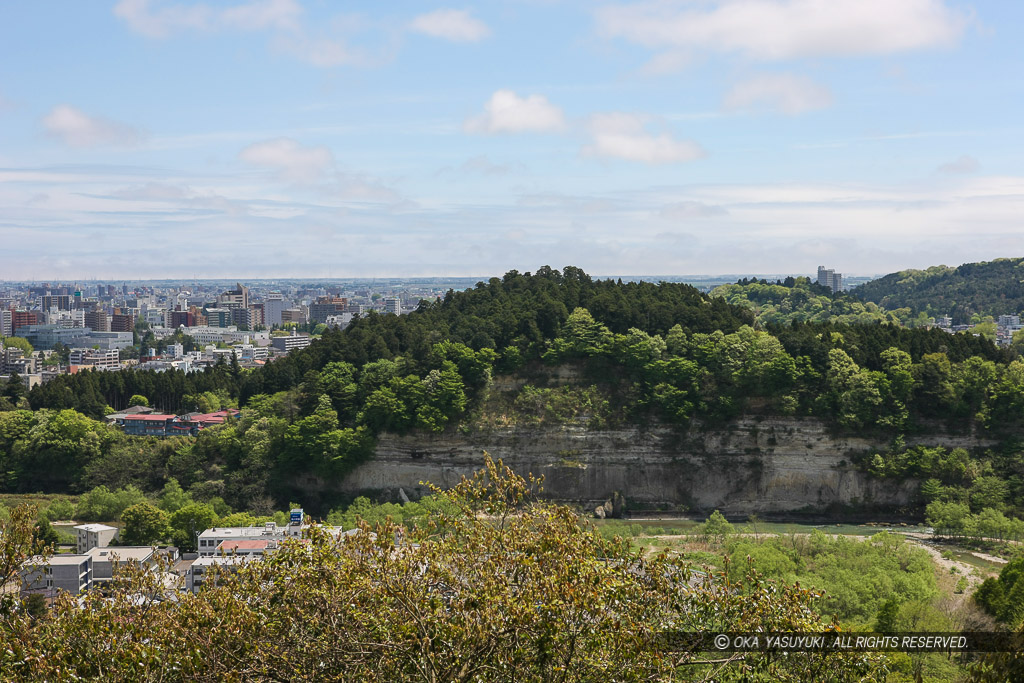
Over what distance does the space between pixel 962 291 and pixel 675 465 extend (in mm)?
85368

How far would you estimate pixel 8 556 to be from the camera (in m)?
11.4

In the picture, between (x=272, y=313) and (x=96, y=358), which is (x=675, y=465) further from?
(x=272, y=313)

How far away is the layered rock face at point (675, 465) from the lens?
44.9 m

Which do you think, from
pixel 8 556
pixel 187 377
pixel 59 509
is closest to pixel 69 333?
pixel 187 377

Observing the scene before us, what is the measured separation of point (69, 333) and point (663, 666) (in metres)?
135

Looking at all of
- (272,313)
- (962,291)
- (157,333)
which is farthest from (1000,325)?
(272,313)

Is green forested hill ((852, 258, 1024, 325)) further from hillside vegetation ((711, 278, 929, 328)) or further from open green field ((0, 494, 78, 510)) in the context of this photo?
open green field ((0, 494, 78, 510))

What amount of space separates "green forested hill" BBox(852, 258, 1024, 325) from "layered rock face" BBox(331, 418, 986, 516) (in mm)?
69206

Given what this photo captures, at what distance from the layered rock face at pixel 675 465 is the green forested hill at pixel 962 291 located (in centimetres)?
6921

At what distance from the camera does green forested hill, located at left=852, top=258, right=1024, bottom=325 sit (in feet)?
365

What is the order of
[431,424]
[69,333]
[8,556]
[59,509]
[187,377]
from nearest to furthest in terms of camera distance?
[8,556], [59,509], [431,424], [187,377], [69,333]

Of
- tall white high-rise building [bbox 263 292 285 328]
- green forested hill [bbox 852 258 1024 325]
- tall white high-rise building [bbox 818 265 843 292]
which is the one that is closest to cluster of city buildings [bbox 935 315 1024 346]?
green forested hill [bbox 852 258 1024 325]

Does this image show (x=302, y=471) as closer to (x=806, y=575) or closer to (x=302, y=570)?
(x=806, y=575)

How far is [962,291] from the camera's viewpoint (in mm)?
117250
